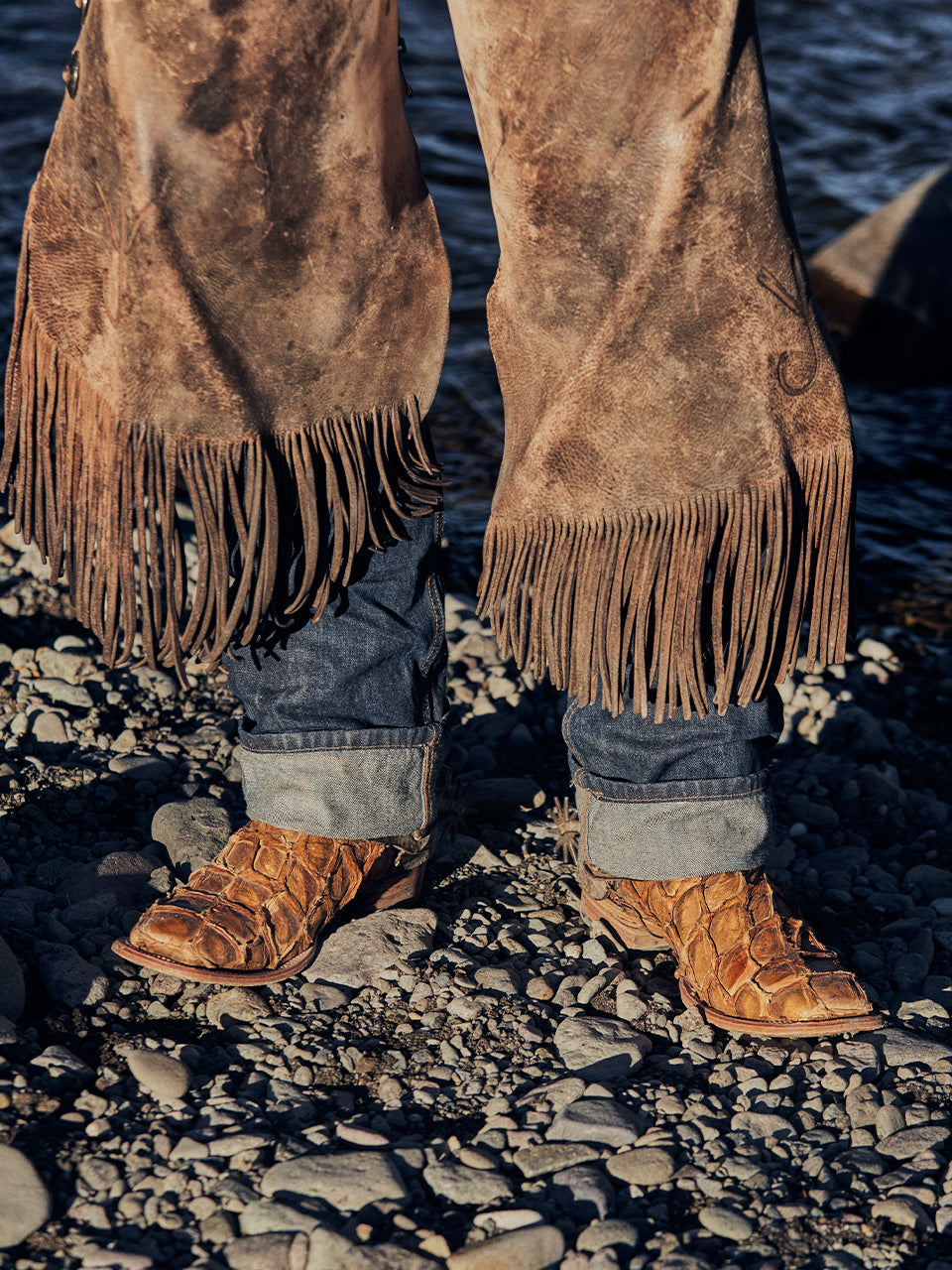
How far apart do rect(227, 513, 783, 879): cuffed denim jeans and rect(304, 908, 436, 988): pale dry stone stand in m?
0.16

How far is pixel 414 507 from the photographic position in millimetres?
1805

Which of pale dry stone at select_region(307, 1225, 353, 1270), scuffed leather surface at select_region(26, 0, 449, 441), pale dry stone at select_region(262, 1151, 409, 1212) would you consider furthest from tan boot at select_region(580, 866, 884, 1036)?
scuffed leather surface at select_region(26, 0, 449, 441)

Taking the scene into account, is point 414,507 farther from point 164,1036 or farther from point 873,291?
point 873,291

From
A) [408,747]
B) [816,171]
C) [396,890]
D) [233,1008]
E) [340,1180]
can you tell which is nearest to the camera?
[340,1180]

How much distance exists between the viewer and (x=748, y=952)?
186cm

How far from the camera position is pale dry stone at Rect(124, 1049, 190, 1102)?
5.36ft

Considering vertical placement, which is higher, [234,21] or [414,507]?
[234,21]

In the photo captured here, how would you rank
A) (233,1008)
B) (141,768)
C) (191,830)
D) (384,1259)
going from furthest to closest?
(141,768)
(191,830)
(233,1008)
(384,1259)

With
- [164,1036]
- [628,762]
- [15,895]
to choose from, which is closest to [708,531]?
[628,762]

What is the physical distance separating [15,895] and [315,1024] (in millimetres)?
551

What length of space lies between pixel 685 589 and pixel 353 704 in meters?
0.57

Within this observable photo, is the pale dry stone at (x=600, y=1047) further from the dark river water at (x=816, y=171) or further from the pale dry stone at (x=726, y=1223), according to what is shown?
the dark river water at (x=816, y=171)

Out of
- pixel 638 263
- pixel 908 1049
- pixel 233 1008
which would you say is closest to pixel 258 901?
pixel 233 1008

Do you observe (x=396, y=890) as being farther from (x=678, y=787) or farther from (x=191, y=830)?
(x=678, y=787)
